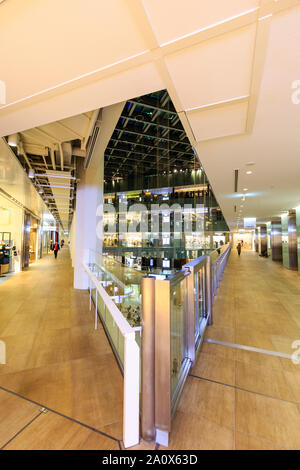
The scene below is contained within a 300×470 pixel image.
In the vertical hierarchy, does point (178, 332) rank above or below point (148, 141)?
below

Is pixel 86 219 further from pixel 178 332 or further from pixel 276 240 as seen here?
pixel 276 240

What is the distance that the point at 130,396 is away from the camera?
1376 mm

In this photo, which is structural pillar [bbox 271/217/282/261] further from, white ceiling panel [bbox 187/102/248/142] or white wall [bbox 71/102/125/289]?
white ceiling panel [bbox 187/102/248/142]

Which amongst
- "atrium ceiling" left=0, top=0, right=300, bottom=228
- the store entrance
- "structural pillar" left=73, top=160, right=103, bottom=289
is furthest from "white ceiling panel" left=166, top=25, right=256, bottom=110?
the store entrance

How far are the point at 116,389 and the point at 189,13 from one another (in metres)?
2.96

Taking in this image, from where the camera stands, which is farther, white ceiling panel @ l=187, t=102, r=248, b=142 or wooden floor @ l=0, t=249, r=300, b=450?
white ceiling panel @ l=187, t=102, r=248, b=142

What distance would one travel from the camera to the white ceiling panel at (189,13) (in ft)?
4.16

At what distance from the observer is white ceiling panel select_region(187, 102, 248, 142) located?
7.89 feet

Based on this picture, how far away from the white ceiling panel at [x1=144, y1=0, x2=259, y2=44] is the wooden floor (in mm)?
2725

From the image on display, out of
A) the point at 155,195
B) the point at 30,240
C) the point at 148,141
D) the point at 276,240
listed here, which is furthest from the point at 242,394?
the point at 155,195

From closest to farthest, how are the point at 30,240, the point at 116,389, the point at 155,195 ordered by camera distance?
1. the point at 116,389
2. the point at 30,240
3. the point at 155,195

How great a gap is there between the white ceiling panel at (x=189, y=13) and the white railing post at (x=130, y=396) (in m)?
2.09

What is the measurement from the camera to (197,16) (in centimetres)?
135

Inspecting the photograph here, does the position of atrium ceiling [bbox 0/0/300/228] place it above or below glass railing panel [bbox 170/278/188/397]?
above
